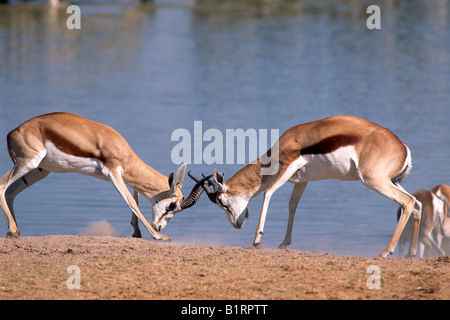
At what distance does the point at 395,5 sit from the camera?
5978cm

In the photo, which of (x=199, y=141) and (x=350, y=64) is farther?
(x=350, y=64)

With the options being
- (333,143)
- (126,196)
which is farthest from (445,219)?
(126,196)

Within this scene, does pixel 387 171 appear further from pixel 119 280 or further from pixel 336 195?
pixel 336 195

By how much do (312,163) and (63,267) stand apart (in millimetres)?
3132

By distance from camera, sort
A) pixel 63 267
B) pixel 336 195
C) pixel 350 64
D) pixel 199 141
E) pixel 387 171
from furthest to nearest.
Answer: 1. pixel 350 64
2. pixel 199 141
3. pixel 336 195
4. pixel 387 171
5. pixel 63 267

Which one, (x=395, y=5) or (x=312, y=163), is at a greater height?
(x=395, y=5)

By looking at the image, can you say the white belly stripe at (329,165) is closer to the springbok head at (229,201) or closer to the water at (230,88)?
the springbok head at (229,201)

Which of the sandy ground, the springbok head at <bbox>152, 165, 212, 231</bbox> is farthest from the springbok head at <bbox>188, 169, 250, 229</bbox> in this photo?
the sandy ground

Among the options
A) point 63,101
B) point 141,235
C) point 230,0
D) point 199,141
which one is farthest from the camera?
point 230,0

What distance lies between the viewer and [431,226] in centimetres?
1064

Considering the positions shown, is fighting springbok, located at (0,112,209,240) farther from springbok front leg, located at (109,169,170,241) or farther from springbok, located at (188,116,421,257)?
springbok, located at (188,116,421,257)

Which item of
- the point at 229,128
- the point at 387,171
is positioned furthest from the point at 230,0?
the point at 387,171

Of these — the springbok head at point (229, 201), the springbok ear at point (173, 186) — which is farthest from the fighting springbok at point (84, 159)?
the springbok head at point (229, 201)

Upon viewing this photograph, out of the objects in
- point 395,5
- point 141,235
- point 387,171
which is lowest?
point 141,235
